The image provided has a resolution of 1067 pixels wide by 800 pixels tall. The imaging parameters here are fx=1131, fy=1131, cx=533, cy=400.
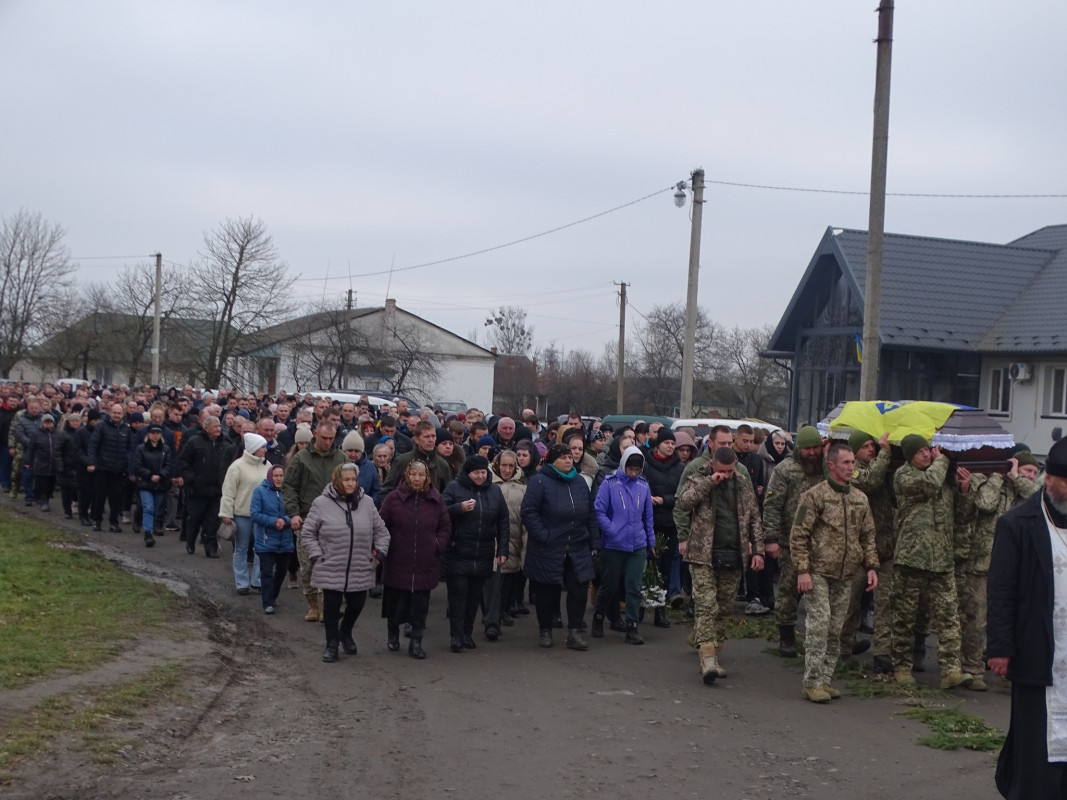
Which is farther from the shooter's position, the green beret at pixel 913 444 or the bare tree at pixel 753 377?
the bare tree at pixel 753 377

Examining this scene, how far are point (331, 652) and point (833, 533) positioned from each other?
14.2 ft

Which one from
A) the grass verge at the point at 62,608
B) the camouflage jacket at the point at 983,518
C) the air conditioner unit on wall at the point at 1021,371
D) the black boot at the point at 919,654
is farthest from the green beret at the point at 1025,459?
the air conditioner unit on wall at the point at 1021,371

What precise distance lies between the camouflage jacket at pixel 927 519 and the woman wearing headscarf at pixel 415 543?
3.93m

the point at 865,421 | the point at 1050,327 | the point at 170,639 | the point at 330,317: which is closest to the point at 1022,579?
the point at 865,421

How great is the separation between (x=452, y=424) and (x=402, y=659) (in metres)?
4.53

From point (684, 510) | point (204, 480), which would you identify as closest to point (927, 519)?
point (684, 510)

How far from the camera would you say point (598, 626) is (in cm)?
1138

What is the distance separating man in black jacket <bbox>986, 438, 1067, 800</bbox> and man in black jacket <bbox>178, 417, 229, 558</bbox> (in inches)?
464

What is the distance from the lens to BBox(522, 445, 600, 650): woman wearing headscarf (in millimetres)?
10555

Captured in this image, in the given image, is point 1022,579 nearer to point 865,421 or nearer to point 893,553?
point 893,553

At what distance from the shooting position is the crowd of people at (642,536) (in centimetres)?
912

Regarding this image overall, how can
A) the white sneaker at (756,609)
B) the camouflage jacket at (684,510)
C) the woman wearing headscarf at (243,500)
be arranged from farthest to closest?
1. the woman wearing headscarf at (243,500)
2. the white sneaker at (756,609)
3. the camouflage jacket at (684,510)

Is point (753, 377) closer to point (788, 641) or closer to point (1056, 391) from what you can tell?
point (1056, 391)

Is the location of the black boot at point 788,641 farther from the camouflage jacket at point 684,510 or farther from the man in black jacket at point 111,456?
the man in black jacket at point 111,456
